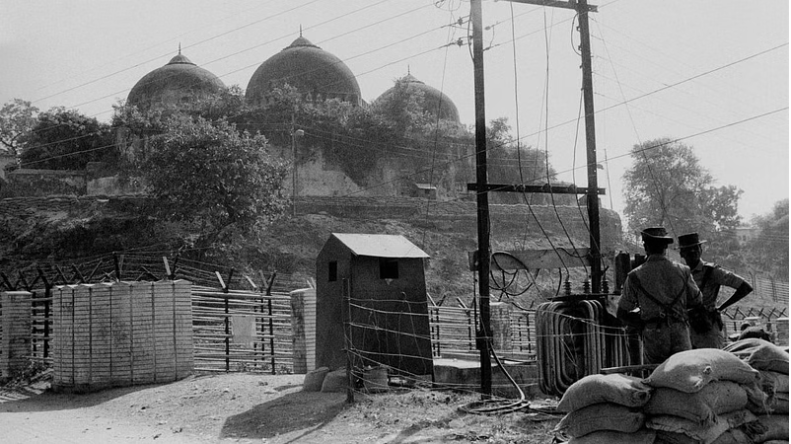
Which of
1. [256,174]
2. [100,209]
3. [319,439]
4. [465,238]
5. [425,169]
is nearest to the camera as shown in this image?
[319,439]

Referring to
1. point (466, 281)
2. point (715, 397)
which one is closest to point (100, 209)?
point (466, 281)

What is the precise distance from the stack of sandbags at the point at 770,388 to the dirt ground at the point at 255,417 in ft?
5.67

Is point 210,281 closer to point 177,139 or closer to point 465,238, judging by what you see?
point 177,139

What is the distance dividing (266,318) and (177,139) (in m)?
13.1

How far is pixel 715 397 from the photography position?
16.4 ft

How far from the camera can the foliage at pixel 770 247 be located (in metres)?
34.2

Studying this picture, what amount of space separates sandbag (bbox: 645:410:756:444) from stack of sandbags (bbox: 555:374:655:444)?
12 cm

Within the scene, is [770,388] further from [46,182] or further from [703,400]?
[46,182]

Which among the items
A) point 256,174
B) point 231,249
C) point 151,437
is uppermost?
point 256,174

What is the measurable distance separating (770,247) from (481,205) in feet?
101

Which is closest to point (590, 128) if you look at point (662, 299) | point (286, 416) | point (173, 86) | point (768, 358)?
point (662, 299)

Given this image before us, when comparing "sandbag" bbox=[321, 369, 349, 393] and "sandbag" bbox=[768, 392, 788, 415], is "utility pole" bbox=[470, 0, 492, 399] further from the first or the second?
"sandbag" bbox=[768, 392, 788, 415]

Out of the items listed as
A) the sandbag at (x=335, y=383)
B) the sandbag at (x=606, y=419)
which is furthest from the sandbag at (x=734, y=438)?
the sandbag at (x=335, y=383)

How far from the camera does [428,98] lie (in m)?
41.7
